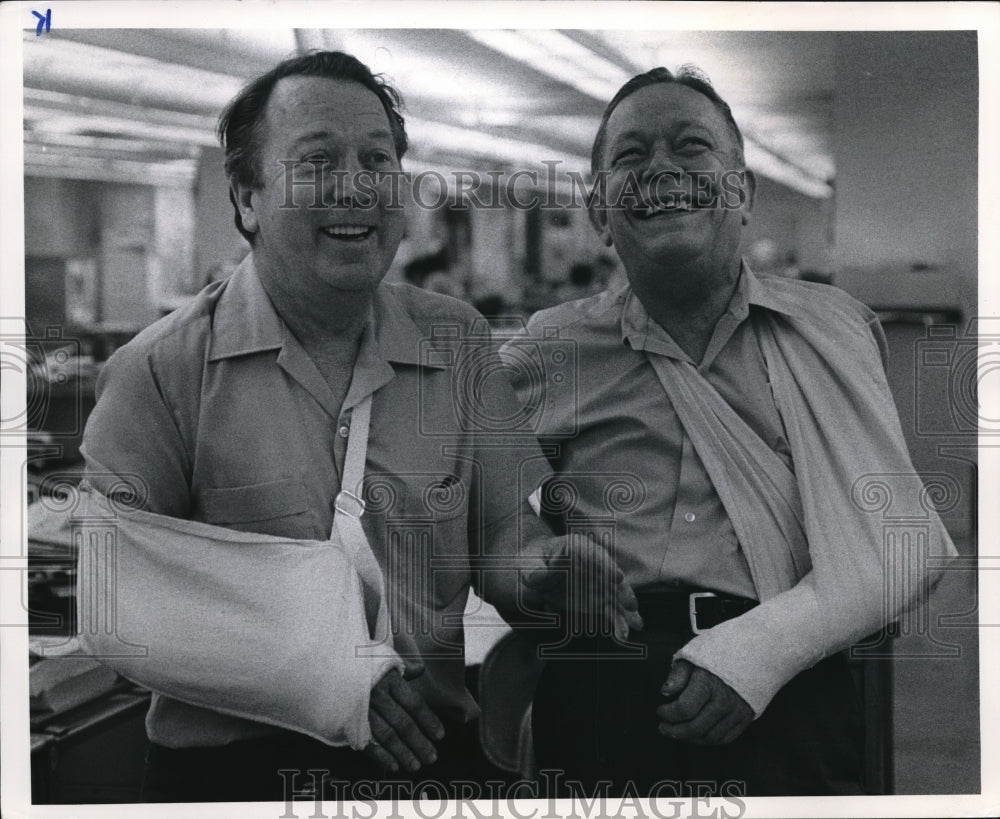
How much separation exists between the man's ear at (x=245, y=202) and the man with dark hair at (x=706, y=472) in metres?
0.56

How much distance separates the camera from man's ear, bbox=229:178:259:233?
7.48 ft

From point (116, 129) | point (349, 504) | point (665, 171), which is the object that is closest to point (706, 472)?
point (665, 171)

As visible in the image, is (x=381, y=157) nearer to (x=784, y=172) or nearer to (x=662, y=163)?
(x=662, y=163)

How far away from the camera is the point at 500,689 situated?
236 cm

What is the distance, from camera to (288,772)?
2352mm

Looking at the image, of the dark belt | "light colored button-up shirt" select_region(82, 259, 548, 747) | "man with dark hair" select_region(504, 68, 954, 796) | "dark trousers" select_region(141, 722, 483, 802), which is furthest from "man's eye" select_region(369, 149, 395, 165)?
"dark trousers" select_region(141, 722, 483, 802)

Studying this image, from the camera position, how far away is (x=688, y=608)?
91.6 inches

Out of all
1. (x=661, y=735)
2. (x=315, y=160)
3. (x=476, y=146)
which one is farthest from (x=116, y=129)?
(x=661, y=735)

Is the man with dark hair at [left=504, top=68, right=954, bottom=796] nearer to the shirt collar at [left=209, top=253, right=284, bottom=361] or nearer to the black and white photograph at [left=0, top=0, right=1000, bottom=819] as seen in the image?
the black and white photograph at [left=0, top=0, right=1000, bottom=819]

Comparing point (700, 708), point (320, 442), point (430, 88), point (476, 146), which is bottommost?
point (700, 708)

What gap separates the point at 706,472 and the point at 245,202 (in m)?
1.00

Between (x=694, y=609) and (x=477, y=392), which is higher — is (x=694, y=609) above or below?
below

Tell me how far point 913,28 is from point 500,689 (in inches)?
59.3

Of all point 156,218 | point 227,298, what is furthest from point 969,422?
point 156,218
